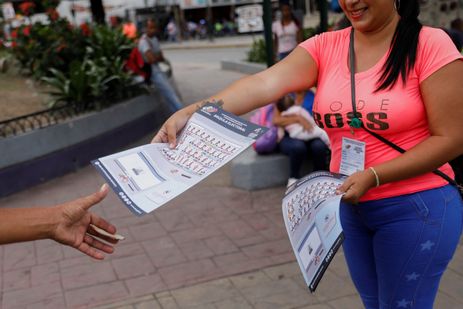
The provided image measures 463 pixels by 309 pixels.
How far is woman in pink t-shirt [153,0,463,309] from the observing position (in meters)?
1.81

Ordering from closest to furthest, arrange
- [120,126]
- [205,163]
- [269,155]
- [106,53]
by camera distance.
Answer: [205,163], [269,155], [120,126], [106,53]

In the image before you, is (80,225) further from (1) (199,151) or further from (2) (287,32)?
(2) (287,32)

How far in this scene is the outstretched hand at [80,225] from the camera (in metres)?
1.81

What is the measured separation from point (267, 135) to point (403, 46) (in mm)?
3496

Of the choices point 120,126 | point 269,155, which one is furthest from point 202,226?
point 120,126

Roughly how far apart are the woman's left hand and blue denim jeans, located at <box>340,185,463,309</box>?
0.56ft

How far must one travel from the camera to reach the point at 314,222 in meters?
1.77

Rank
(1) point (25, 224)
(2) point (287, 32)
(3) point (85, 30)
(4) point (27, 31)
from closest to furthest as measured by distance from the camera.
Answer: (1) point (25, 224), (3) point (85, 30), (4) point (27, 31), (2) point (287, 32)

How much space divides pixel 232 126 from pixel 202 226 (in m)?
2.81

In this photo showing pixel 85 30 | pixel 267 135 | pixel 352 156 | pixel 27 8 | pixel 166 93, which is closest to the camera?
pixel 352 156

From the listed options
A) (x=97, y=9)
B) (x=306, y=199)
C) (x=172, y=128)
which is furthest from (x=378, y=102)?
(x=97, y=9)

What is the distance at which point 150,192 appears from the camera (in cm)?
176

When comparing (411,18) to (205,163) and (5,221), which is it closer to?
(205,163)

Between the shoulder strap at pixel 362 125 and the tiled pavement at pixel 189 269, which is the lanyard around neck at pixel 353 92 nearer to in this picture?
the shoulder strap at pixel 362 125
